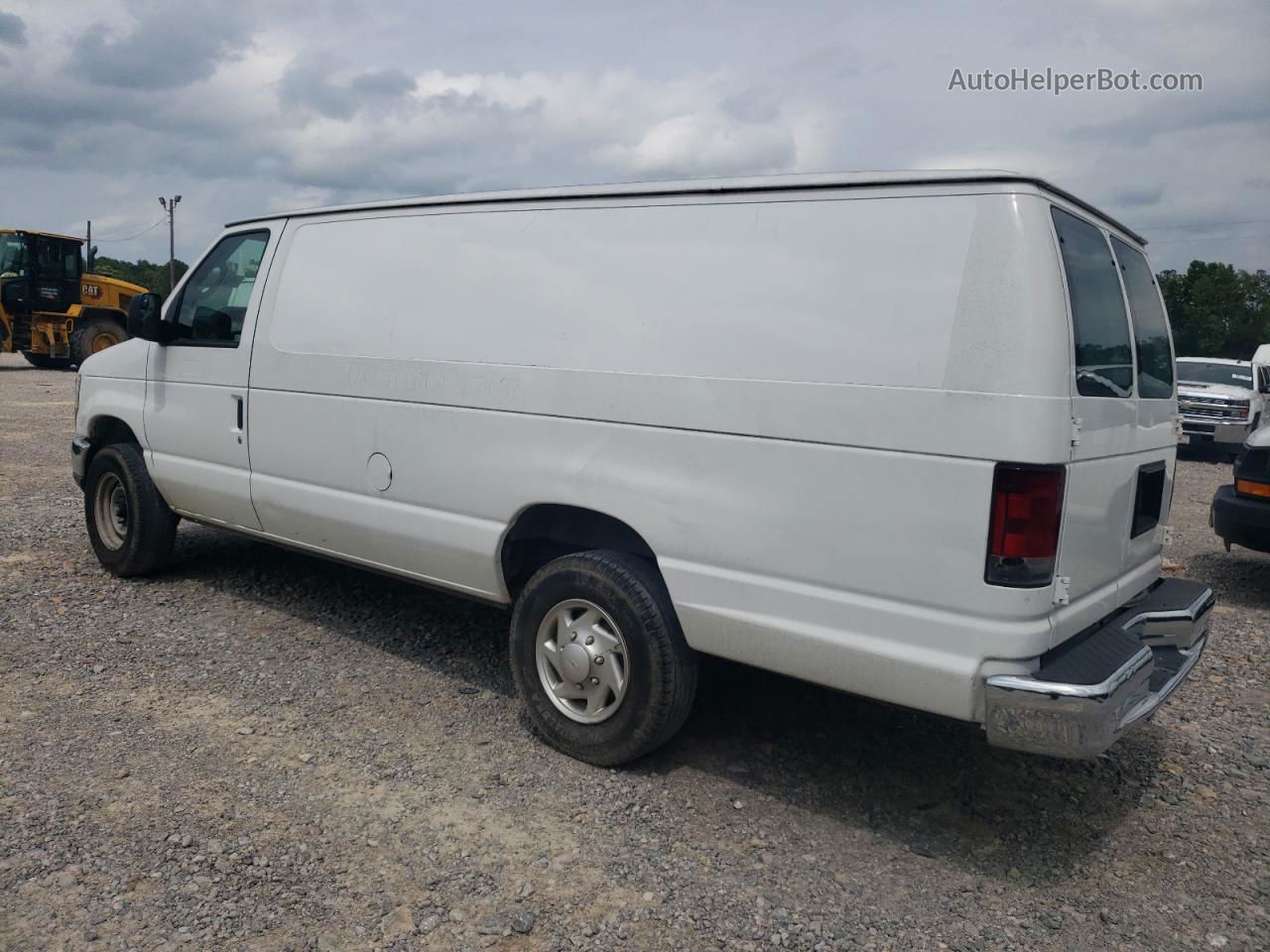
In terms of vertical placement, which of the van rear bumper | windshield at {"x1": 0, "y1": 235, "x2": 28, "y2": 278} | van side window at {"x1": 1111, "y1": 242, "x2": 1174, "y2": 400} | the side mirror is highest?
windshield at {"x1": 0, "y1": 235, "x2": 28, "y2": 278}

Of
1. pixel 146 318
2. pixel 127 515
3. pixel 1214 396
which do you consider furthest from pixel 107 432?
pixel 1214 396

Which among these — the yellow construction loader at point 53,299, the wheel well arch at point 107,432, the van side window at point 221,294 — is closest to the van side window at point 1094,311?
the van side window at point 221,294

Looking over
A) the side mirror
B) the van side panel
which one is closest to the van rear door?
the van side panel

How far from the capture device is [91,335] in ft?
75.3

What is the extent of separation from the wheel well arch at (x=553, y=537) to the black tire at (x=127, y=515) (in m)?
2.77

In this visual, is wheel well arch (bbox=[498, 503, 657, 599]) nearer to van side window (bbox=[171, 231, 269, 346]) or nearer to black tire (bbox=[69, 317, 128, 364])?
van side window (bbox=[171, 231, 269, 346])

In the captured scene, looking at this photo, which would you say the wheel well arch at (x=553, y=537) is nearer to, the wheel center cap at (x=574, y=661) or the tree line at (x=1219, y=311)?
the wheel center cap at (x=574, y=661)

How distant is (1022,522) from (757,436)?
868mm

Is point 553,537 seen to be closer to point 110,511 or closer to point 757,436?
point 757,436

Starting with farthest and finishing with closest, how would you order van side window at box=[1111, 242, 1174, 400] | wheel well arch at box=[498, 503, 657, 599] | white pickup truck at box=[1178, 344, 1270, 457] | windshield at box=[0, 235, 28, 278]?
windshield at box=[0, 235, 28, 278]
white pickup truck at box=[1178, 344, 1270, 457]
wheel well arch at box=[498, 503, 657, 599]
van side window at box=[1111, 242, 1174, 400]

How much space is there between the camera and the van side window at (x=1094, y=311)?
128 inches

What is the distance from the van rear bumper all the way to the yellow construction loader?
72.5ft

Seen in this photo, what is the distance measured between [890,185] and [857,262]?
27 centimetres

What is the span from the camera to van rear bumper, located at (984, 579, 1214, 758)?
9.83 feet
